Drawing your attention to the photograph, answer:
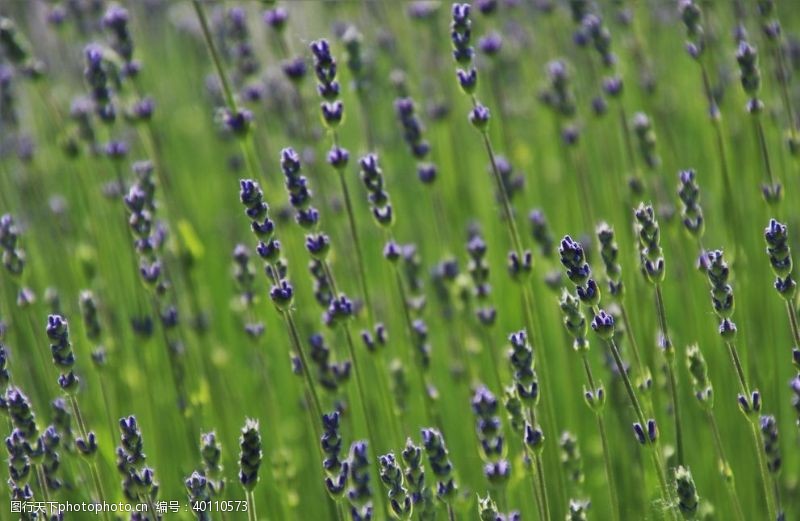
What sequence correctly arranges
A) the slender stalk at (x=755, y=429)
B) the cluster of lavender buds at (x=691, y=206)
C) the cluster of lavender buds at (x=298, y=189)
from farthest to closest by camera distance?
the cluster of lavender buds at (x=691, y=206)
the cluster of lavender buds at (x=298, y=189)
the slender stalk at (x=755, y=429)

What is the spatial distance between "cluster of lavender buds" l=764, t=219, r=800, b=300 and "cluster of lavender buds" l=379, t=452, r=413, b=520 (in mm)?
972

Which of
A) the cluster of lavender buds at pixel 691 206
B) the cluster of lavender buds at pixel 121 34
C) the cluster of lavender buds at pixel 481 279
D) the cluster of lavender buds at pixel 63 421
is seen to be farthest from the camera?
the cluster of lavender buds at pixel 121 34

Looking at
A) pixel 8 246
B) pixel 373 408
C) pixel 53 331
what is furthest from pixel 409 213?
pixel 53 331

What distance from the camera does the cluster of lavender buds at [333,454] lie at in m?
2.31

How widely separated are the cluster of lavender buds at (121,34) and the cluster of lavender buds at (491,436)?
2.02 meters

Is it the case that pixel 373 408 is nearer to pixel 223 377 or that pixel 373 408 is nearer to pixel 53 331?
pixel 223 377

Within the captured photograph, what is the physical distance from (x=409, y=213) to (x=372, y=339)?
7.00 feet

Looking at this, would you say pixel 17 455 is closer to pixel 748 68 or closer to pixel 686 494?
pixel 686 494

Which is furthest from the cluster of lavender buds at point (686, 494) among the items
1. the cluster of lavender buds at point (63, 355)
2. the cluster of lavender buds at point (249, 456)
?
the cluster of lavender buds at point (63, 355)

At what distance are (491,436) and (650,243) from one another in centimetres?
59

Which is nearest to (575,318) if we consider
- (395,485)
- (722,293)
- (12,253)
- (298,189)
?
(722,293)

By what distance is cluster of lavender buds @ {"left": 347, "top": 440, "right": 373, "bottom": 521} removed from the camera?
7.90 ft

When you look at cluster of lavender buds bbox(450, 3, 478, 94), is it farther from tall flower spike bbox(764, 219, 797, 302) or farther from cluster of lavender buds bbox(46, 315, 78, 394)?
cluster of lavender buds bbox(46, 315, 78, 394)

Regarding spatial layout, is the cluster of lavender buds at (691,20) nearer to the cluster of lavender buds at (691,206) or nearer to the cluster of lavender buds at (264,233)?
the cluster of lavender buds at (691,206)
